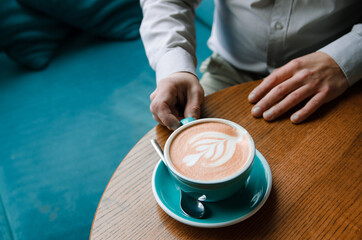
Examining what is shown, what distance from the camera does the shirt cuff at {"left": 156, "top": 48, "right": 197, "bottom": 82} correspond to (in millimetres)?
809

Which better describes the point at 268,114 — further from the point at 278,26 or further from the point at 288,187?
the point at 278,26

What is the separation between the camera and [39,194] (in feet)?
3.53

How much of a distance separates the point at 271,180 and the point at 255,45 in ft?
1.95

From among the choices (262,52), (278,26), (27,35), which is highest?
(278,26)

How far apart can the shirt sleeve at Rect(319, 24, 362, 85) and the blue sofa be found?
0.80 meters

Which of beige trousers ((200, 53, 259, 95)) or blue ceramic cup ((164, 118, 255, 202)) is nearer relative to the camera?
blue ceramic cup ((164, 118, 255, 202))

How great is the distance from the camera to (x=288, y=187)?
567 millimetres

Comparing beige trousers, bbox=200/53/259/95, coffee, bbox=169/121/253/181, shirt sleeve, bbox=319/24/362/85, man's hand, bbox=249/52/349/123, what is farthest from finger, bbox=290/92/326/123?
beige trousers, bbox=200/53/259/95

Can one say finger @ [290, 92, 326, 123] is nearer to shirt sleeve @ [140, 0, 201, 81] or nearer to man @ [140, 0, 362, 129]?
man @ [140, 0, 362, 129]

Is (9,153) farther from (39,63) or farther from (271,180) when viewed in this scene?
(271,180)

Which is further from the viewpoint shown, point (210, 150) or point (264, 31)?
point (264, 31)

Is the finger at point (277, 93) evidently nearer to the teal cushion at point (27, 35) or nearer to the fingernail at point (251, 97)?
the fingernail at point (251, 97)

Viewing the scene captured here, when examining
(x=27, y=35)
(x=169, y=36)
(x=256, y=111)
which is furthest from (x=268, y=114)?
(x=27, y=35)

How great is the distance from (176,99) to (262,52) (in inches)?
→ 17.2
